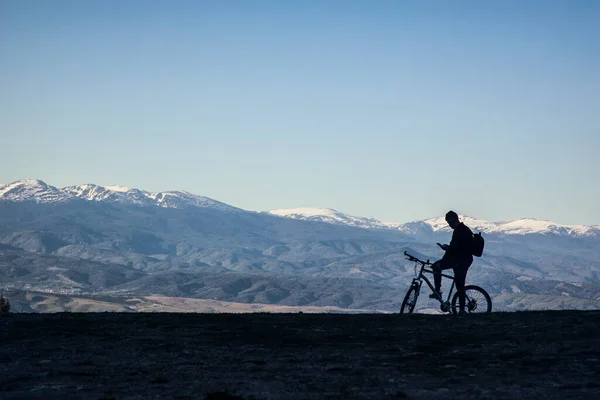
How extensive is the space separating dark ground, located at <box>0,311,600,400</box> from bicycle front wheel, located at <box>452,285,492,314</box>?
4.21ft

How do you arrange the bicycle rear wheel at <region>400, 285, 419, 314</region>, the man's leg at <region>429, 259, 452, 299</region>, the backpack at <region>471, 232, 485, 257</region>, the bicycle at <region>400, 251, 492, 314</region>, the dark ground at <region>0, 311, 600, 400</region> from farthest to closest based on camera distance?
the bicycle rear wheel at <region>400, 285, 419, 314</region>
the bicycle at <region>400, 251, 492, 314</region>
the backpack at <region>471, 232, 485, 257</region>
the man's leg at <region>429, 259, 452, 299</region>
the dark ground at <region>0, 311, 600, 400</region>

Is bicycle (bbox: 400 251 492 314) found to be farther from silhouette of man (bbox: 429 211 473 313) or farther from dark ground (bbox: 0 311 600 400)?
dark ground (bbox: 0 311 600 400)

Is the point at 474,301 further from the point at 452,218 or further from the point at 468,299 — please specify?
the point at 452,218

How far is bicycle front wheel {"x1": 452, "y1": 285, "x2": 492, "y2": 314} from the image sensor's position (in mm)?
24016

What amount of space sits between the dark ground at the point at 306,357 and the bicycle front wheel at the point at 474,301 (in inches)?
50.6

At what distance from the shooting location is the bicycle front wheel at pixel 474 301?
78.8 ft

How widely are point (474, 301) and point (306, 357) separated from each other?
9671mm

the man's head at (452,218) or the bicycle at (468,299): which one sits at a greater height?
the man's head at (452,218)

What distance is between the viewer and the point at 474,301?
24.2 m

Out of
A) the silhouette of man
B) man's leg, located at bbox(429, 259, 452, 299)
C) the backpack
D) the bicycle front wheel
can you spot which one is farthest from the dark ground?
the backpack

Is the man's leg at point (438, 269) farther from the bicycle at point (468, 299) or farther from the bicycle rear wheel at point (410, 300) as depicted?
the bicycle rear wheel at point (410, 300)

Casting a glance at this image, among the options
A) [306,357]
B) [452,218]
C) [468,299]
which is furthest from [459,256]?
[306,357]

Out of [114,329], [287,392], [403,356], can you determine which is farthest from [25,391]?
[114,329]

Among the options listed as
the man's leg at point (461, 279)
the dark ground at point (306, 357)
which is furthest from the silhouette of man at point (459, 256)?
the dark ground at point (306, 357)
